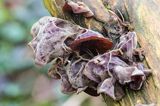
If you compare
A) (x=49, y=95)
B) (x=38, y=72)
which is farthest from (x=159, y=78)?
(x=49, y=95)

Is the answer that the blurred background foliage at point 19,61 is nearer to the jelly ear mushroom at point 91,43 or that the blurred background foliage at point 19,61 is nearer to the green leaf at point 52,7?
the green leaf at point 52,7

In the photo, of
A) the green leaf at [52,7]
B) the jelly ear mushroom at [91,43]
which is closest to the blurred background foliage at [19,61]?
the green leaf at [52,7]

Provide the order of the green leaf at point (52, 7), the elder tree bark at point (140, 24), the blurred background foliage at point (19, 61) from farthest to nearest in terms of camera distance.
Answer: the blurred background foliage at point (19, 61), the green leaf at point (52, 7), the elder tree bark at point (140, 24)

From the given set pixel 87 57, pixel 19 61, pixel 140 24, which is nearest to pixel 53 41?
pixel 87 57

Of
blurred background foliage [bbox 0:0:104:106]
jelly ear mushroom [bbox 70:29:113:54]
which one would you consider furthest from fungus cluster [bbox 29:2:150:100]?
blurred background foliage [bbox 0:0:104:106]

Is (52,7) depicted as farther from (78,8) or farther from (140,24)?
(140,24)

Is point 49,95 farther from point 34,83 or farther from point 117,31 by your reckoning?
point 117,31
